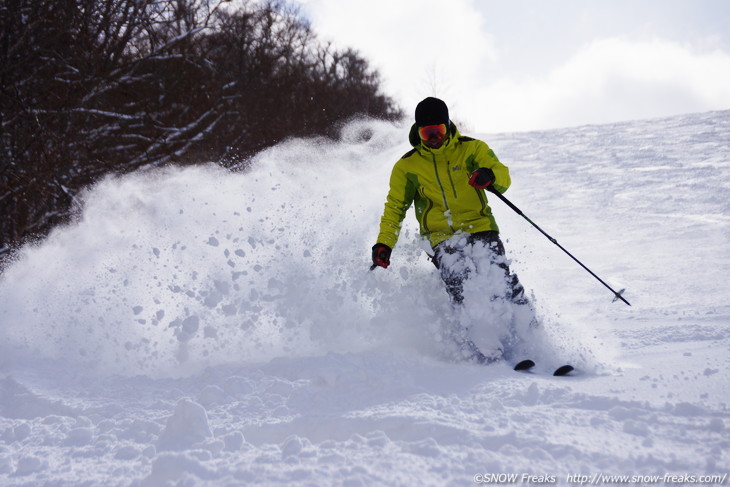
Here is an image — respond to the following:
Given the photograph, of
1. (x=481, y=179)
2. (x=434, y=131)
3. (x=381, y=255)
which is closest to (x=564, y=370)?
(x=481, y=179)

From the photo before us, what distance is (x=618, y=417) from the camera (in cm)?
225

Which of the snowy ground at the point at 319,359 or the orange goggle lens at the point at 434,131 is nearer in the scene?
the snowy ground at the point at 319,359

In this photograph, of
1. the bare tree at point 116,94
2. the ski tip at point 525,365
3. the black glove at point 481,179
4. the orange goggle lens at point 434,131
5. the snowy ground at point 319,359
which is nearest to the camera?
the snowy ground at point 319,359

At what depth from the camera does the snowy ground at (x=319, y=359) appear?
2.02 meters

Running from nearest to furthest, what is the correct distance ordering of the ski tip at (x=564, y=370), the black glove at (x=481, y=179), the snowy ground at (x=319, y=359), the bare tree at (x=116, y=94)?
1. the snowy ground at (x=319, y=359)
2. the ski tip at (x=564, y=370)
3. the black glove at (x=481, y=179)
4. the bare tree at (x=116, y=94)

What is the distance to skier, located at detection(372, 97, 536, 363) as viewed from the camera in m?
3.46

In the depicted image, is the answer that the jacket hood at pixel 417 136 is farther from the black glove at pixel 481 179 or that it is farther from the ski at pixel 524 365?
the ski at pixel 524 365

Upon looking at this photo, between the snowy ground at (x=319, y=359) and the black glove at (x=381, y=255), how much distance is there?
0.36 m

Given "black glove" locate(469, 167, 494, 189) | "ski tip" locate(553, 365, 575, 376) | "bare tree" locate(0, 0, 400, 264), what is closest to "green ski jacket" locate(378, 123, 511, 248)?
"black glove" locate(469, 167, 494, 189)

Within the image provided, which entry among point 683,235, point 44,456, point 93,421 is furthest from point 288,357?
point 683,235

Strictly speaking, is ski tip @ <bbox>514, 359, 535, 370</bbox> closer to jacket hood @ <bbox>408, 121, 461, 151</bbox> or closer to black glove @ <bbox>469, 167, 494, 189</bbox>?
black glove @ <bbox>469, 167, 494, 189</bbox>

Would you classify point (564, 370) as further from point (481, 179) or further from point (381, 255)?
point (381, 255)

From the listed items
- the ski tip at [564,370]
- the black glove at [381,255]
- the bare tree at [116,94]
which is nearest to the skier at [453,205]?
the black glove at [381,255]

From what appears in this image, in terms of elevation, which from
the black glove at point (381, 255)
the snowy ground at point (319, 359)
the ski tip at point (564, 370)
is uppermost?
the black glove at point (381, 255)
